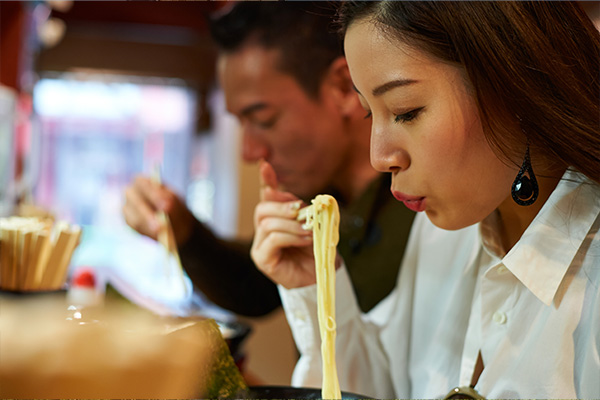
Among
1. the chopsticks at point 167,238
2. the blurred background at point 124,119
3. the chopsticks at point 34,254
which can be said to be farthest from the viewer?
the blurred background at point 124,119

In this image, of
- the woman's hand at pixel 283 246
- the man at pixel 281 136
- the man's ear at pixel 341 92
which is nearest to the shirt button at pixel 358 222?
the man at pixel 281 136

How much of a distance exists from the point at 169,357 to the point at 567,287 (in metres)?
0.61

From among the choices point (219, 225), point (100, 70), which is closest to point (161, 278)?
point (219, 225)

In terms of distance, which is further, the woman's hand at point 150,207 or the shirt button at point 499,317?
the woman's hand at point 150,207

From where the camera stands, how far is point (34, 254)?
109 cm

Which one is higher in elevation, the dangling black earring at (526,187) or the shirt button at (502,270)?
the dangling black earring at (526,187)

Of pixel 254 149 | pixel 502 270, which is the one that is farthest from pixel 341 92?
pixel 502 270

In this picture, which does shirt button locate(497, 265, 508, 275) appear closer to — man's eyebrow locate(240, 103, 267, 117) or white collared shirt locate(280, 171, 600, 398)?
white collared shirt locate(280, 171, 600, 398)

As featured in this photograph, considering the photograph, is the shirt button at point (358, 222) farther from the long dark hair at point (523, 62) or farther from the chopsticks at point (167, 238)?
the long dark hair at point (523, 62)

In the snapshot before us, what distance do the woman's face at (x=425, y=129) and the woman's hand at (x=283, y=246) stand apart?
0.29 m

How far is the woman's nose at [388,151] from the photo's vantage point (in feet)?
2.58

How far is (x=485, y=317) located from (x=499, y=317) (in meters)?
0.03

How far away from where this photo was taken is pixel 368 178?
189cm

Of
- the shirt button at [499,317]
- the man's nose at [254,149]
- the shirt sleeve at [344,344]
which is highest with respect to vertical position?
the man's nose at [254,149]
